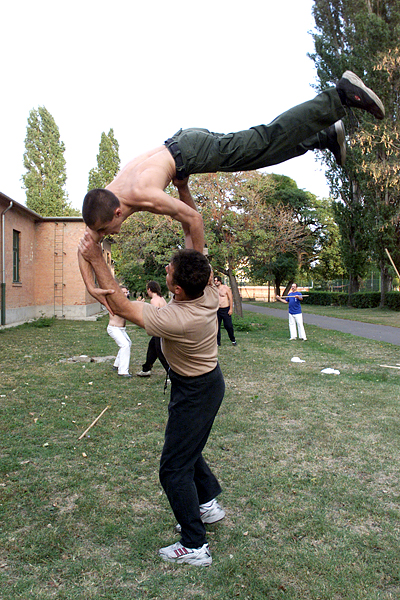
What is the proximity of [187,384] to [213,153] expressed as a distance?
1.69 metres

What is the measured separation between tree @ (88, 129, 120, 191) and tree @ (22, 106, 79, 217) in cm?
291

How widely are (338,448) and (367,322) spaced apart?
64.2 ft

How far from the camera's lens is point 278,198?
1743 inches

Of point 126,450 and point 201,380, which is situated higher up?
point 201,380

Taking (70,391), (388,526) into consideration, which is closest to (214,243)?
(70,391)

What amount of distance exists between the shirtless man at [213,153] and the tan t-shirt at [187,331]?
2.14ft

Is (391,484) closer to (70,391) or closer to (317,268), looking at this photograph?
(70,391)

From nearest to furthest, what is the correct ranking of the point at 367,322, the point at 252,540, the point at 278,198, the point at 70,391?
the point at 252,540 < the point at 70,391 < the point at 367,322 < the point at 278,198

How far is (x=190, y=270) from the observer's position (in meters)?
3.06

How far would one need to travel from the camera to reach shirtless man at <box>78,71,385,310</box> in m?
3.25

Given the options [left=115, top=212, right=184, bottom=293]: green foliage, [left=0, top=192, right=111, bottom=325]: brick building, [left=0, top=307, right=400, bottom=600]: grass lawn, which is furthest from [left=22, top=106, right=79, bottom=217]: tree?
[left=0, top=307, right=400, bottom=600]: grass lawn

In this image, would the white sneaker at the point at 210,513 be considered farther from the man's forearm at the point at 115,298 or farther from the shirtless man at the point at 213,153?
the shirtless man at the point at 213,153

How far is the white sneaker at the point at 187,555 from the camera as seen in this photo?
10.2 feet

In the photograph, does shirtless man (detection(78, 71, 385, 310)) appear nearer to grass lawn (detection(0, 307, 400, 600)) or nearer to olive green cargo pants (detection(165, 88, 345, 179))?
olive green cargo pants (detection(165, 88, 345, 179))
